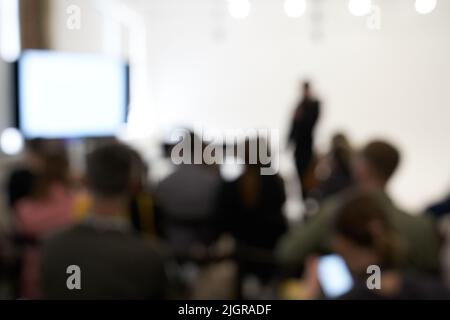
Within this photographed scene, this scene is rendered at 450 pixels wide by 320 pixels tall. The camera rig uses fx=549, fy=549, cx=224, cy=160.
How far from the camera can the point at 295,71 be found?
5.89 metres

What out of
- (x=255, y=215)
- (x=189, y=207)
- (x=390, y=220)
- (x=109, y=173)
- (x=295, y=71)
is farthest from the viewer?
(x=295, y=71)

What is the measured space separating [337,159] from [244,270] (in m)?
0.64

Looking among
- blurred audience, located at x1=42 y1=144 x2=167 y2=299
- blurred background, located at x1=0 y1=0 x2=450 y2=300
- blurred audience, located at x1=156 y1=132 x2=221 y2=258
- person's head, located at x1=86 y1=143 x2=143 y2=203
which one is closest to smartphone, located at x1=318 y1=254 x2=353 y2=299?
blurred audience, located at x1=42 y1=144 x2=167 y2=299

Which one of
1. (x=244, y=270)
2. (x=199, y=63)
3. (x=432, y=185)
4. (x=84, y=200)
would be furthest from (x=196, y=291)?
(x=199, y=63)

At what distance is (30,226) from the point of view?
2.14 metres

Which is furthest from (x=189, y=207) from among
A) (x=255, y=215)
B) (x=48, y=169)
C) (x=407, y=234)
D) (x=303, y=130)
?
(x=303, y=130)

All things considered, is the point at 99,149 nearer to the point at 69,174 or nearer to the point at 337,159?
the point at 69,174

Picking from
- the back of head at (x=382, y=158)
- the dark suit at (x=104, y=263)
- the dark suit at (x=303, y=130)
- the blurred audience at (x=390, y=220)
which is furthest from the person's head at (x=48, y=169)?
the dark suit at (x=303, y=130)

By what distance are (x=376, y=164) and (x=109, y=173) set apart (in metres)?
0.88

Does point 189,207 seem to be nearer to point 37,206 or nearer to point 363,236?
point 37,206

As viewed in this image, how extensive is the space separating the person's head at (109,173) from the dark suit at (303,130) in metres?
2.06

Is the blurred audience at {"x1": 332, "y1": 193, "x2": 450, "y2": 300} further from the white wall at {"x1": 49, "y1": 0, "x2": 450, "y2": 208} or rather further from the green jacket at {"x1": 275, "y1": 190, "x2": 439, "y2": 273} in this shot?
the white wall at {"x1": 49, "y1": 0, "x2": 450, "y2": 208}

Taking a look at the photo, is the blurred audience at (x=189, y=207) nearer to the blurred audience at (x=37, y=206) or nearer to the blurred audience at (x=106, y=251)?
the blurred audience at (x=37, y=206)

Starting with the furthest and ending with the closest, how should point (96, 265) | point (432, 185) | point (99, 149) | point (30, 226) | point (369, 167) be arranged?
point (432, 185)
point (30, 226)
point (369, 167)
point (99, 149)
point (96, 265)
